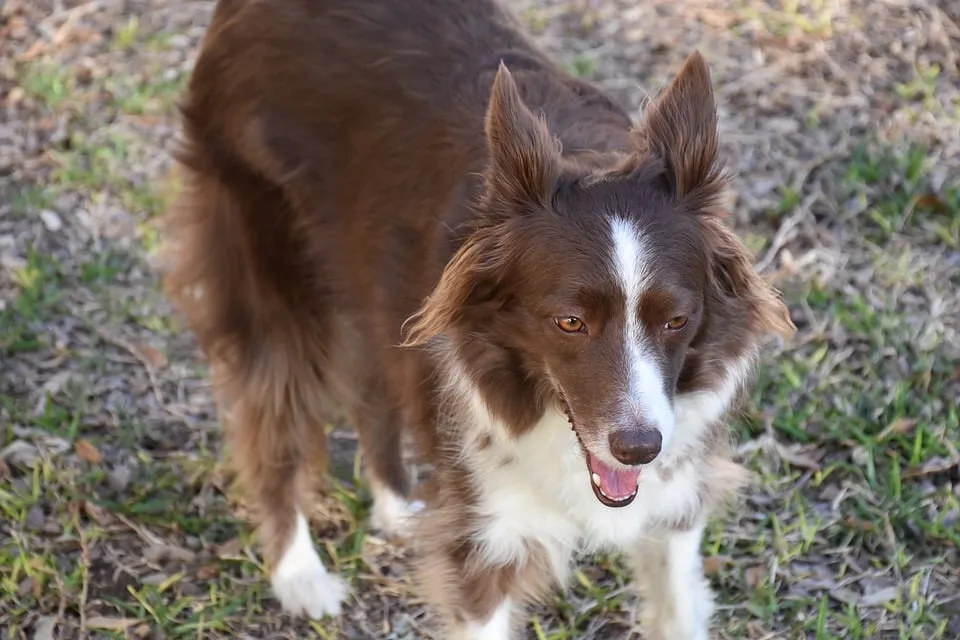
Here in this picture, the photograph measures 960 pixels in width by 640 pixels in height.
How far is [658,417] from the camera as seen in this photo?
278cm

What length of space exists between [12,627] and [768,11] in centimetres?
510

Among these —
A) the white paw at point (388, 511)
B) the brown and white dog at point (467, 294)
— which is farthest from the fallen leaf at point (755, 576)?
the white paw at point (388, 511)

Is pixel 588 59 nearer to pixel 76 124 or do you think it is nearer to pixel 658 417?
pixel 76 124

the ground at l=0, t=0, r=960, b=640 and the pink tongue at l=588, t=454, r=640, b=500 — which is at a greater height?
the pink tongue at l=588, t=454, r=640, b=500

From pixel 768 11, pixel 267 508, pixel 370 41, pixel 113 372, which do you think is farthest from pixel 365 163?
pixel 768 11

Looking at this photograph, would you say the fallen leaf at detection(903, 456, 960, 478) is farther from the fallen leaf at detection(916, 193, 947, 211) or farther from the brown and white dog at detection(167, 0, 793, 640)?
the fallen leaf at detection(916, 193, 947, 211)

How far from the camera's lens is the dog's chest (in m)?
3.19

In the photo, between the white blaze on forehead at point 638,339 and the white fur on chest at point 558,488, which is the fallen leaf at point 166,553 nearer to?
the white fur on chest at point 558,488

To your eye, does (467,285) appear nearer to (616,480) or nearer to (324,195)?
(616,480)

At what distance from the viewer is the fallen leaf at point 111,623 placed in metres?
4.05

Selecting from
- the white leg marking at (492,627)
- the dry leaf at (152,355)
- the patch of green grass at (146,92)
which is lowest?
the dry leaf at (152,355)

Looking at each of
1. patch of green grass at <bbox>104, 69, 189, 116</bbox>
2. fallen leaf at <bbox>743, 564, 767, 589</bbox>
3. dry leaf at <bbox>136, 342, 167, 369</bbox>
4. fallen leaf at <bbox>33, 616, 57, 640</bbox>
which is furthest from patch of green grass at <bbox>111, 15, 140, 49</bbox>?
fallen leaf at <bbox>743, 564, 767, 589</bbox>

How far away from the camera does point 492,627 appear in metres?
3.52

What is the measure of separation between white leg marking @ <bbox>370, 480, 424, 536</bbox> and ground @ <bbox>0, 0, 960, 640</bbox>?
2.9 inches
